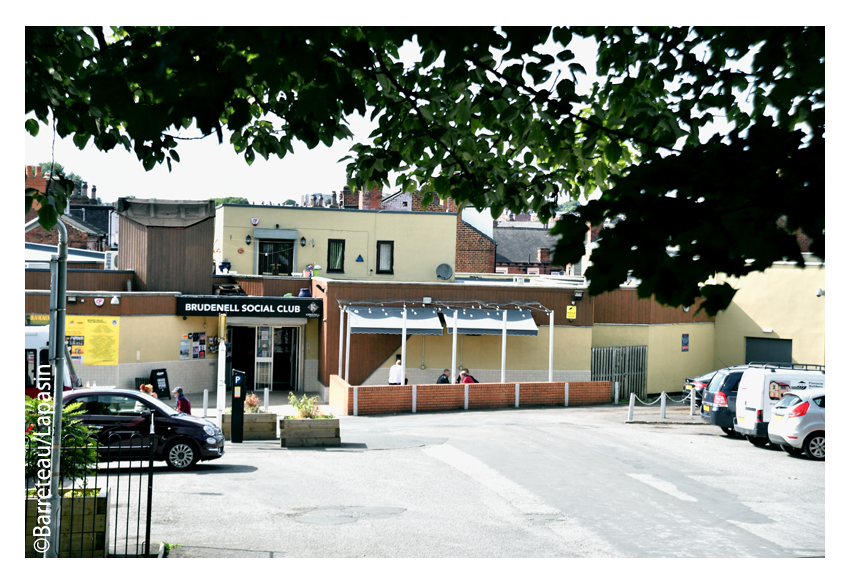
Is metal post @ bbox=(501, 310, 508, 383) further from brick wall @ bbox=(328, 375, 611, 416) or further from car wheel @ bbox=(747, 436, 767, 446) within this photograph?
car wheel @ bbox=(747, 436, 767, 446)

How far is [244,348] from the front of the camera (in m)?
27.3

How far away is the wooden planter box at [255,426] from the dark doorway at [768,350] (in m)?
21.2

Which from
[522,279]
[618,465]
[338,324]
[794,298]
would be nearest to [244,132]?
[618,465]

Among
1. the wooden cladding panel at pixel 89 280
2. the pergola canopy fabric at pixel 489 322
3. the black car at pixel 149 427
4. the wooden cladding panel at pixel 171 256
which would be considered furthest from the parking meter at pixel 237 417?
the wooden cladding panel at pixel 89 280

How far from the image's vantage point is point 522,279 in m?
37.5

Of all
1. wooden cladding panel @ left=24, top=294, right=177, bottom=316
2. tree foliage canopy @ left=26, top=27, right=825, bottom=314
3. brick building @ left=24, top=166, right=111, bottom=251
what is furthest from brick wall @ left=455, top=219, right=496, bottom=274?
tree foliage canopy @ left=26, top=27, right=825, bottom=314

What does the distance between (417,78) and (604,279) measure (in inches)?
125

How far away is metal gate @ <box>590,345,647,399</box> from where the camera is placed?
94.3 feet

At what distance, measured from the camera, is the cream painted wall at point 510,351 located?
2647 centimetres

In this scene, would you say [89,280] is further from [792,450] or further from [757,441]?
[792,450]

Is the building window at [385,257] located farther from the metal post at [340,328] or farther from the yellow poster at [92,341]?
the yellow poster at [92,341]

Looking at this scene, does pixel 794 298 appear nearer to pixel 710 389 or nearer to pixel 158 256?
pixel 710 389

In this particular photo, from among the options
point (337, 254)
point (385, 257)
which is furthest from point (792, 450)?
point (337, 254)

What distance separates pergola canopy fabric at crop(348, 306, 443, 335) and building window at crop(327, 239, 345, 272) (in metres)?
7.15
